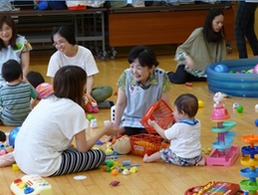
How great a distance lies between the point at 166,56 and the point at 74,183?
4.60 m

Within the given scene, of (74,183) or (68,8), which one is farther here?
(68,8)

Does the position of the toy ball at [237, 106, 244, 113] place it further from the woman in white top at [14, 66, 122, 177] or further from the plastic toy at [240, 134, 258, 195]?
the plastic toy at [240, 134, 258, 195]

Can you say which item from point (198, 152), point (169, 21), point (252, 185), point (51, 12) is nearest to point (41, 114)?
point (198, 152)

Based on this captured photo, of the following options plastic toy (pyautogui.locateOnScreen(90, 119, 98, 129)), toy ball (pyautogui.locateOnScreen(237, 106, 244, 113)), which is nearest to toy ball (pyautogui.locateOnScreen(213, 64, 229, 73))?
toy ball (pyautogui.locateOnScreen(237, 106, 244, 113))

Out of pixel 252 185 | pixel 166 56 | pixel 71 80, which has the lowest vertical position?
pixel 166 56

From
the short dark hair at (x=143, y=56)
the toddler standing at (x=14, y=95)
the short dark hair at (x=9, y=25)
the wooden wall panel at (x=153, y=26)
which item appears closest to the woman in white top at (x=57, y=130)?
the short dark hair at (x=143, y=56)

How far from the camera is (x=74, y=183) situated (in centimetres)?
222

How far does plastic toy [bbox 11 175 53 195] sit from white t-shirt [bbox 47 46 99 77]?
177 cm

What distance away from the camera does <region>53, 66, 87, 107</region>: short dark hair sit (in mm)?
2193

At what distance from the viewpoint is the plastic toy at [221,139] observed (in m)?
2.32

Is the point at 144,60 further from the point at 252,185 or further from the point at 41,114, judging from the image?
the point at 252,185

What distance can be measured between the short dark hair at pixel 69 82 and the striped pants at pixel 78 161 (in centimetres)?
33

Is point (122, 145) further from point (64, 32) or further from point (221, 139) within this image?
point (64, 32)

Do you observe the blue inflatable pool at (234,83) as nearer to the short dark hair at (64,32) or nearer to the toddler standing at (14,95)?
the short dark hair at (64,32)
